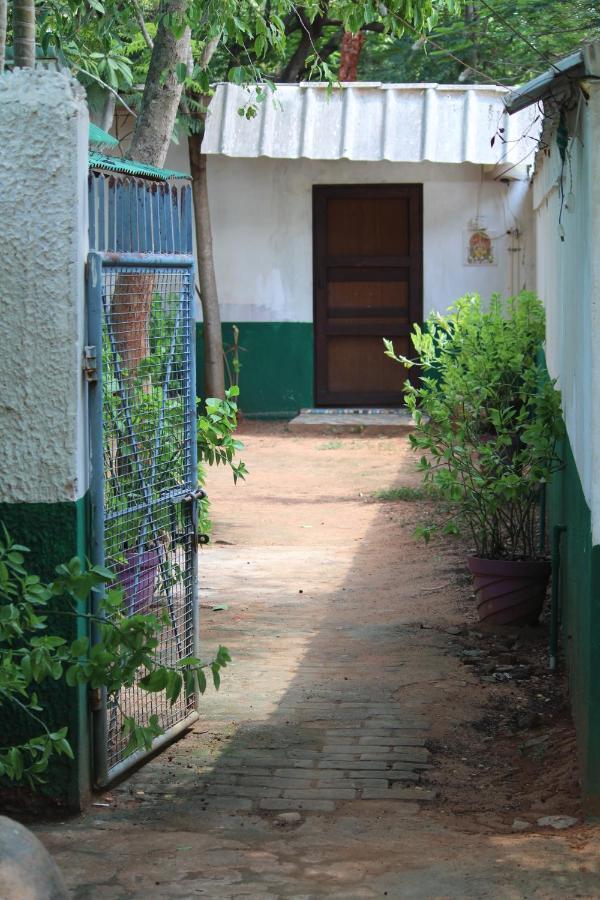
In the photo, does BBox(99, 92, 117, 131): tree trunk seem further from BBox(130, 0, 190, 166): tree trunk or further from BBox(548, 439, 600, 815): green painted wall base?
BBox(548, 439, 600, 815): green painted wall base

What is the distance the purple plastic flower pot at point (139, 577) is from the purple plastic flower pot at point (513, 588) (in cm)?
224

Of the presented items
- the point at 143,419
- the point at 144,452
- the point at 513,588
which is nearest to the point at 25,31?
the point at 143,419

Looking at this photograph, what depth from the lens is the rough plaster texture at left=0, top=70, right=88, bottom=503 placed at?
388cm

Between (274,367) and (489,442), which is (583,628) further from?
(274,367)

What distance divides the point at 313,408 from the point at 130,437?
10.4m

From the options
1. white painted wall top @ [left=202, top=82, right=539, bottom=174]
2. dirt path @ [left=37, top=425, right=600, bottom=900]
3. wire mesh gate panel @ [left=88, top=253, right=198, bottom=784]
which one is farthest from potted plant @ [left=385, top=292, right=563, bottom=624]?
white painted wall top @ [left=202, top=82, right=539, bottom=174]

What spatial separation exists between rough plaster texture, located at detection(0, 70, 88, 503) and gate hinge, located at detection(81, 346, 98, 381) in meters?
0.04

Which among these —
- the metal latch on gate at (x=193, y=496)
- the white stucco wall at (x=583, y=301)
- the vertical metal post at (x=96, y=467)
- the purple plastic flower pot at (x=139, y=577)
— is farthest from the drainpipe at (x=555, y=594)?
the vertical metal post at (x=96, y=467)

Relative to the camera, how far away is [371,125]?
1374cm

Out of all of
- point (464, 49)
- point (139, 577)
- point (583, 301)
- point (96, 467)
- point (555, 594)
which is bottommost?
point (555, 594)

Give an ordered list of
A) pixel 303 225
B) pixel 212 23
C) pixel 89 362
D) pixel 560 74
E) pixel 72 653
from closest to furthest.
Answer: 1. pixel 72 653
2. pixel 560 74
3. pixel 89 362
4. pixel 212 23
5. pixel 303 225

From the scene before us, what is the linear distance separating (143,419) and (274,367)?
1023cm

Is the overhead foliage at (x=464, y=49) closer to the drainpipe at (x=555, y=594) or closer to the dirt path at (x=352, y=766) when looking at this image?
the dirt path at (x=352, y=766)

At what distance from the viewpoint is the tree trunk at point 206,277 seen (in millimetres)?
13930
